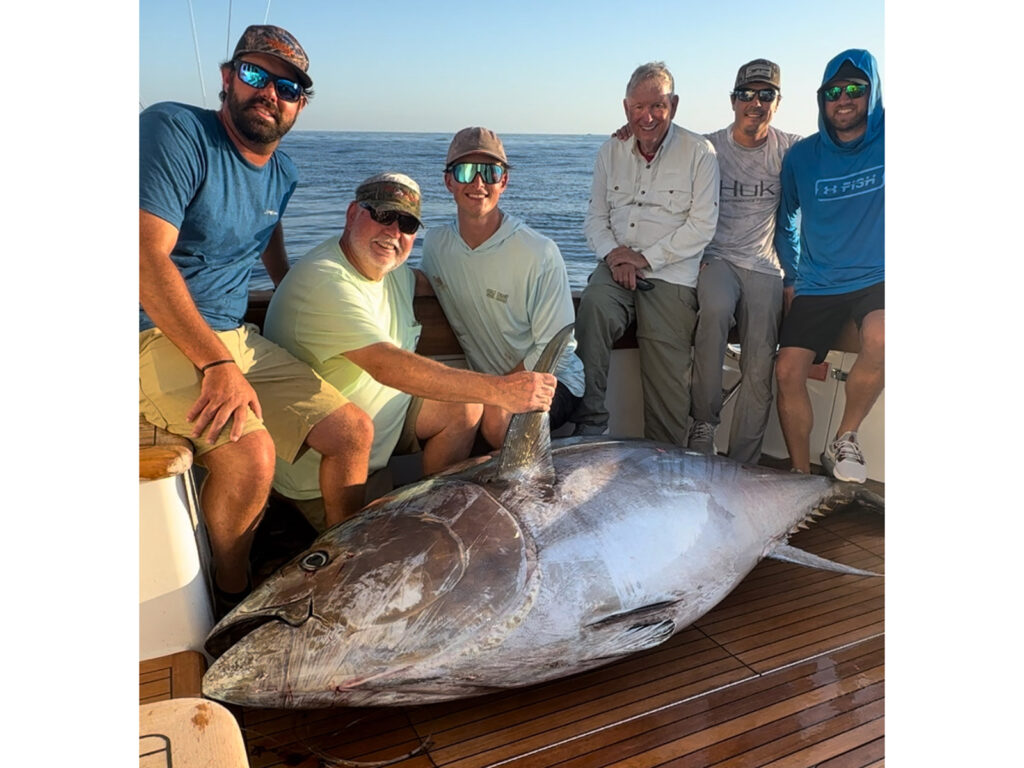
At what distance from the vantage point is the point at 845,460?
10.4 feet

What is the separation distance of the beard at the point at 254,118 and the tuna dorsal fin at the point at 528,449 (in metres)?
1.10

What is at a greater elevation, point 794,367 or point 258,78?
point 258,78

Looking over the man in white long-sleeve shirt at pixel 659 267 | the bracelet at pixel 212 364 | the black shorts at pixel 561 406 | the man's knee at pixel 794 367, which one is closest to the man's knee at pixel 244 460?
the bracelet at pixel 212 364

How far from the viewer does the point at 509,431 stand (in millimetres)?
2104

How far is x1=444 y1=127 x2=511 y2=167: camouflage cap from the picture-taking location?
2861 millimetres

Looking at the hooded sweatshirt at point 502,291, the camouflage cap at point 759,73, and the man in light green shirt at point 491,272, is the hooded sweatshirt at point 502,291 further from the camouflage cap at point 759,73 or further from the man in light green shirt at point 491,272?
the camouflage cap at point 759,73

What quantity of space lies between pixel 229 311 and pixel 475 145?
40.9 inches

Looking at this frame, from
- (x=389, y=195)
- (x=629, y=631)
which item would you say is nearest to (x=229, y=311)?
(x=389, y=195)

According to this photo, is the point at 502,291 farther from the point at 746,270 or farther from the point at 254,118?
the point at 746,270
